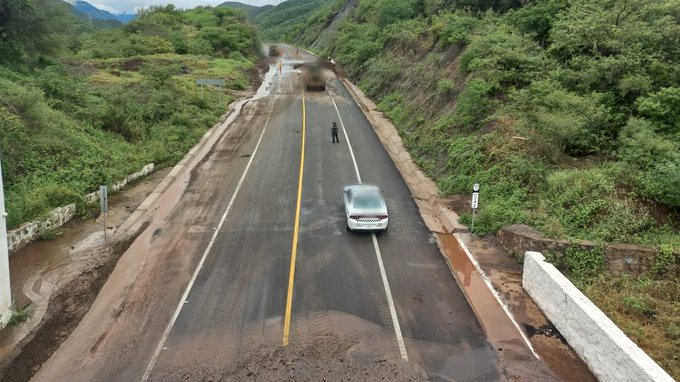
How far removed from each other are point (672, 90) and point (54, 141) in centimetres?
2272

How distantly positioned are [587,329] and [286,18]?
164303 mm

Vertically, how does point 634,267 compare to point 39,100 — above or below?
below

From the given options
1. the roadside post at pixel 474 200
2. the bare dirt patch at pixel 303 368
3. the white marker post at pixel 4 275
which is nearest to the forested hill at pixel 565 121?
the roadside post at pixel 474 200

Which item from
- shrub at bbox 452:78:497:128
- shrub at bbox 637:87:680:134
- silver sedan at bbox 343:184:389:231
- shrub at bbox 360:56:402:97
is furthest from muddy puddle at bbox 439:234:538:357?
shrub at bbox 360:56:402:97

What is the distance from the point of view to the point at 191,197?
1959 cm

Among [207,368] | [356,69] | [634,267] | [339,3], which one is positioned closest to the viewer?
[207,368]

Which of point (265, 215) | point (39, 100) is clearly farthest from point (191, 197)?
point (39, 100)

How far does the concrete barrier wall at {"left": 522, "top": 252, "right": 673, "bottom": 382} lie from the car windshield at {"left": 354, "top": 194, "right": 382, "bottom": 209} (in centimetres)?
540

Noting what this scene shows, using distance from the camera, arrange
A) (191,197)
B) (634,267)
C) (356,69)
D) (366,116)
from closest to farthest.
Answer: (634,267) → (191,197) → (366,116) → (356,69)

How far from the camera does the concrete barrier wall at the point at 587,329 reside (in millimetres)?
8195

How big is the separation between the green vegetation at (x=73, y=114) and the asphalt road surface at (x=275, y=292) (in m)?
3.95

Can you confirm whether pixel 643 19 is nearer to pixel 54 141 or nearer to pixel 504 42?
pixel 504 42

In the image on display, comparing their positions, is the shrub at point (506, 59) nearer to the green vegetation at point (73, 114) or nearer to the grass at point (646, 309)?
the grass at point (646, 309)

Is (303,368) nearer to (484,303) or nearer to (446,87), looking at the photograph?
(484,303)
